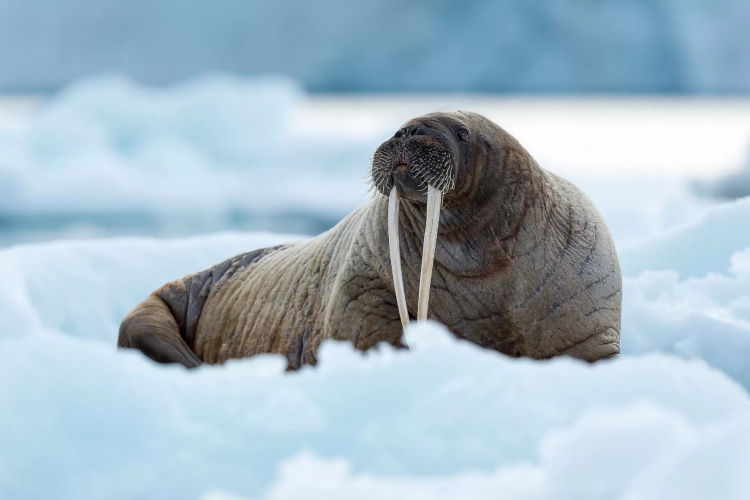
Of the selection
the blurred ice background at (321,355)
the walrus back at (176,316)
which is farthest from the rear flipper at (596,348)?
the walrus back at (176,316)

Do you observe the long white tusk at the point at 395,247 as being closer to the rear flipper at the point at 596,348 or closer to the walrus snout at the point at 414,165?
the walrus snout at the point at 414,165

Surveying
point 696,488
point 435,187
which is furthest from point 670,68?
point 696,488

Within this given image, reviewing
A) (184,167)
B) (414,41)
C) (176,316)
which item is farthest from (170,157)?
(176,316)

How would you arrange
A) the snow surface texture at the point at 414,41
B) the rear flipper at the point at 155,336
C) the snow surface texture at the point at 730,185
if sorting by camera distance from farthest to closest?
the snow surface texture at the point at 414,41 < the snow surface texture at the point at 730,185 < the rear flipper at the point at 155,336

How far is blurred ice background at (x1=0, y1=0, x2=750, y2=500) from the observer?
6.75 feet

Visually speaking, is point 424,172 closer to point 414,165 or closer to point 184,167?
Result: point 414,165

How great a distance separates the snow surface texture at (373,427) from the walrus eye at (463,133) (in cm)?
160

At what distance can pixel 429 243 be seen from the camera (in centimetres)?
366

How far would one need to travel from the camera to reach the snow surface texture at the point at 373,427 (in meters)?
2.00

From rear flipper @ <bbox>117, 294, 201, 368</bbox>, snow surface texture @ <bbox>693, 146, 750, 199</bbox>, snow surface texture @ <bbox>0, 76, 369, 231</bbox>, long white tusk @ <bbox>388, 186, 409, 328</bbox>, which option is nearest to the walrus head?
long white tusk @ <bbox>388, 186, 409, 328</bbox>

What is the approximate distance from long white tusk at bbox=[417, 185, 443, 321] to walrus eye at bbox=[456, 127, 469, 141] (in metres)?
0.33

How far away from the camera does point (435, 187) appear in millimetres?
3678

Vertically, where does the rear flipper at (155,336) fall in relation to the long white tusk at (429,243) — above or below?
below

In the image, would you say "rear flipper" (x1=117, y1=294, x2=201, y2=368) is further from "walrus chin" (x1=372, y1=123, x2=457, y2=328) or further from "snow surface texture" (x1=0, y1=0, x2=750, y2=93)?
"snow surface texture" (x1=0, y1=0, x2=750, y2=93)
